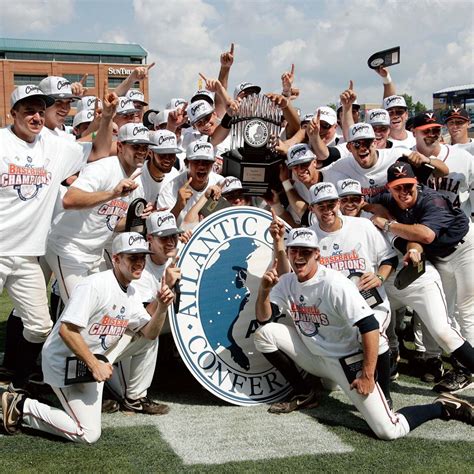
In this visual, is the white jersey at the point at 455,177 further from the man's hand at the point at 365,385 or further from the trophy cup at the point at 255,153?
the man's hand at the point at 365,385

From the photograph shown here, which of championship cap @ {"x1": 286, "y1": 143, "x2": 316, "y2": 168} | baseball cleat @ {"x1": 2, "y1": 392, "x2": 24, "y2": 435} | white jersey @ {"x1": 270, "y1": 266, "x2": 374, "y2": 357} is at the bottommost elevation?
baseball cleat @ {"x1": 2, "y1": 392, "x2": 24, "y2": 435}

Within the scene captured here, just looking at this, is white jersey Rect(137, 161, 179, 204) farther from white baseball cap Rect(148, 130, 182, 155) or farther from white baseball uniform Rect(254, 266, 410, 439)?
white baseball uniform Rect(254, 266, 410, 439)

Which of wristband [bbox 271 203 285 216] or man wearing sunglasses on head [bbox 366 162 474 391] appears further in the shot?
wristband [bbox 271 203 285 216]

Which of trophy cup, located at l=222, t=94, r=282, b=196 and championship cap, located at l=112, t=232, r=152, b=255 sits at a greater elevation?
trophy cup, located at l=222, t=94, r=282, b=196

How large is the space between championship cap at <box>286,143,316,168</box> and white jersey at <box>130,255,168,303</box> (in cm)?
142

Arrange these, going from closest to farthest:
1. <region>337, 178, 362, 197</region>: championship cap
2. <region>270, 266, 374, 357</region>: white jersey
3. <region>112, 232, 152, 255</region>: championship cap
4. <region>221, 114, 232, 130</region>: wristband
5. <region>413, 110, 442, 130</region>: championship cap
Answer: <region>112, 232, 152, 255</region>: championship cap < <region>270, 266, 374, 357</region>: white jersey < <region>337, 178, 362, 197</region>: championship cap < <region>413, 110, 442, 130</region>: championship cap < <region>221, 114, 232, 130</region>: wristband

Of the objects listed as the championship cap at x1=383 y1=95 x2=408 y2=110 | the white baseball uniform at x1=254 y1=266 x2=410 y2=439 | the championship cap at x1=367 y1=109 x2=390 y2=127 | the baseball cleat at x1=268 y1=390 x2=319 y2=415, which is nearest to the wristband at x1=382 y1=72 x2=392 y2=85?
the championship cap at x1=383 y1=95 x2=408 y2=110

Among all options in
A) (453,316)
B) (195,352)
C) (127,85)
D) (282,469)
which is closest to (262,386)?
(195,352)

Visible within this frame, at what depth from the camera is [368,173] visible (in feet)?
19.5

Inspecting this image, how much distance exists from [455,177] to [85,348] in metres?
3.81

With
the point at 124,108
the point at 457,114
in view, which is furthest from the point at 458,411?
the point at 124,108

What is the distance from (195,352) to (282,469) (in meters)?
1.51

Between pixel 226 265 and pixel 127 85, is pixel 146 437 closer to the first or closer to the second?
pixel 226 265

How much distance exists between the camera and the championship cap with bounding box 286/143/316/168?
226 inches
